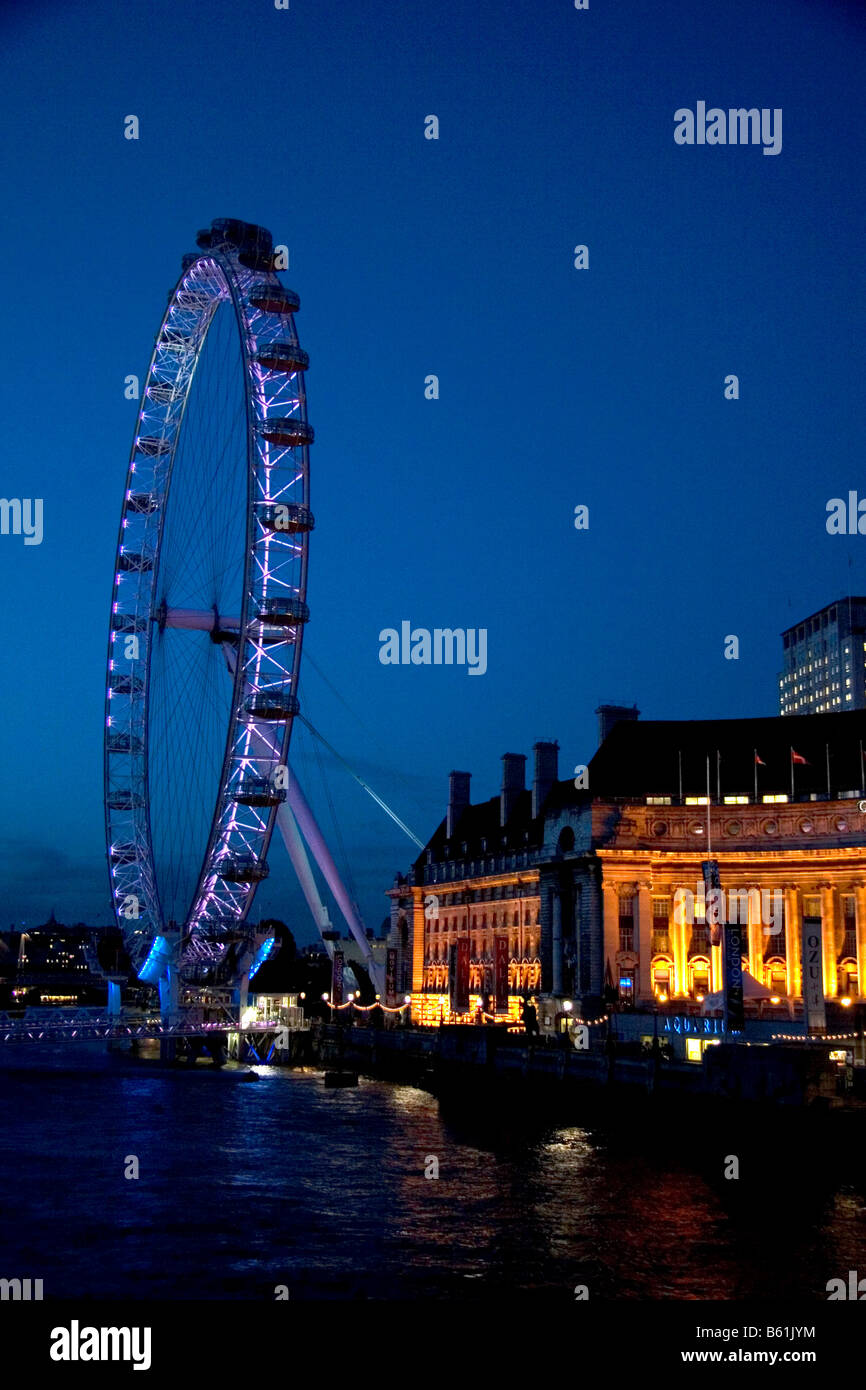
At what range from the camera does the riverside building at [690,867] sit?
81438mm

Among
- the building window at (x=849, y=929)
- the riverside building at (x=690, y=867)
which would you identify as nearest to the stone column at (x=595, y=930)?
the riverside building at (x=690, y=867)

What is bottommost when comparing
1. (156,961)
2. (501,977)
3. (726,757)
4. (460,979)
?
(501,977)

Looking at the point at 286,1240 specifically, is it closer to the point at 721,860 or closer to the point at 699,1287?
the point at 699,1287

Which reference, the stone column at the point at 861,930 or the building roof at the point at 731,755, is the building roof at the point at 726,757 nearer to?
the building roof at the point at 731,755

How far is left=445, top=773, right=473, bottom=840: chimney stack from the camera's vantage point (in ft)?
400

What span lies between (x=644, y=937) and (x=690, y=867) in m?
5.18

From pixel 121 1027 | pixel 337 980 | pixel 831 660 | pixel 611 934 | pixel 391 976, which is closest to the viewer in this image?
pixel 121 1027

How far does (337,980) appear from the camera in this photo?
102 m

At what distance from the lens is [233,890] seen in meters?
71.3

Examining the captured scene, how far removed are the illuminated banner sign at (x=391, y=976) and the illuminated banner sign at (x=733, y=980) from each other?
45.8m

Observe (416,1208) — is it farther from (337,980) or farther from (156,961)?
(337,980)

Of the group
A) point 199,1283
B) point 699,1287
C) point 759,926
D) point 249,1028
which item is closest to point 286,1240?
point 199,1283

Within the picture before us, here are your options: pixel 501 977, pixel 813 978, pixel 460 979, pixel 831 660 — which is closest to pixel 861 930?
pixel 460 979

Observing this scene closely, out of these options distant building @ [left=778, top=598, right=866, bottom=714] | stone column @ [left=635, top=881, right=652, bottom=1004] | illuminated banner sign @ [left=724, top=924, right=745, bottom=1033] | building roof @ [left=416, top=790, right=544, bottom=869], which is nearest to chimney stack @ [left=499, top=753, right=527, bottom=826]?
building roof @ [left=416, top=790, right=544, bottom=869]
